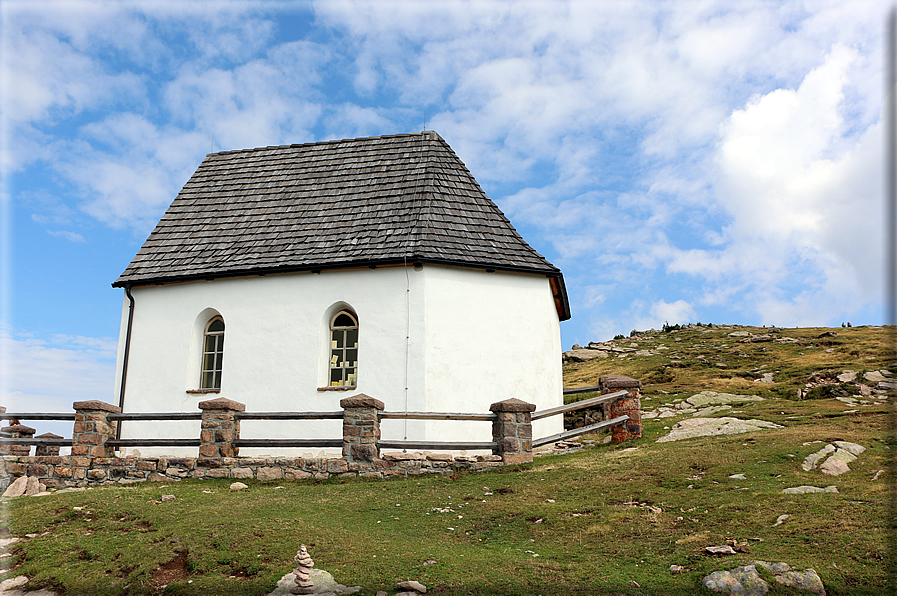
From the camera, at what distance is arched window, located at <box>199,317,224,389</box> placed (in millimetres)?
15977

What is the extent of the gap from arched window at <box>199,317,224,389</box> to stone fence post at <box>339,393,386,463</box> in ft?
18.6

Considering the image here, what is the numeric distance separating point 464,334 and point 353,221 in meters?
4.37

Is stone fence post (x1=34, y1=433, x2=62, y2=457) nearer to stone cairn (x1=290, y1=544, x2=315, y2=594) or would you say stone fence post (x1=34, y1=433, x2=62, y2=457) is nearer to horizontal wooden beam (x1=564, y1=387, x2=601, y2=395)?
stone cairn (x1=290, y1=544, x2=315, y2=594)

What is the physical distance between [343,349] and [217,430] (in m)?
3.78

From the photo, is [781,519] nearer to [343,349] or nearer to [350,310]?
[343,349]

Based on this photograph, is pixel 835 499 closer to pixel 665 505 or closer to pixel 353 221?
pixel 665 505

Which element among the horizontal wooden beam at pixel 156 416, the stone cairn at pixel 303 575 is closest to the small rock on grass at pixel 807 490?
the stone cairn at pixel 303 575

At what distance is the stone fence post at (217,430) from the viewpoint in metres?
12.2

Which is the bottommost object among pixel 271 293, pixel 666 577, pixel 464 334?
pixel 666 577

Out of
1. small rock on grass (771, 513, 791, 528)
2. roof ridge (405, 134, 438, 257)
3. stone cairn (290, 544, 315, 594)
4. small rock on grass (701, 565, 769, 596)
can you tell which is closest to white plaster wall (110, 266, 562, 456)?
roof ridge (405, 134, 438, 257)

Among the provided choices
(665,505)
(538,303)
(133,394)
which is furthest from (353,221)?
(665,505)

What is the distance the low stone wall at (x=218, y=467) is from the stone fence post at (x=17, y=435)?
0.49 meters

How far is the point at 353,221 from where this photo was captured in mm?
16344

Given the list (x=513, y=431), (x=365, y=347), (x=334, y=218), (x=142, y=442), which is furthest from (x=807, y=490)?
(x=334, y=218)
